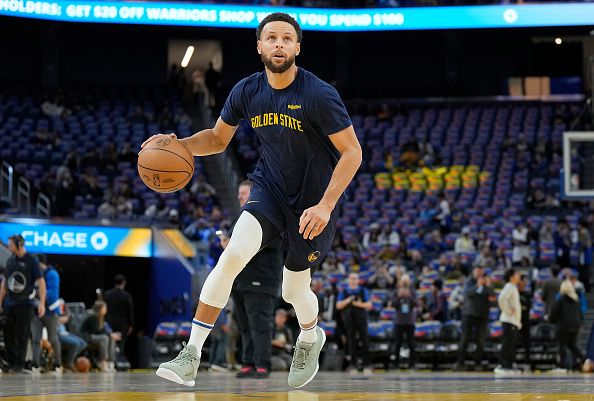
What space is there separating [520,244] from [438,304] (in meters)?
5.12

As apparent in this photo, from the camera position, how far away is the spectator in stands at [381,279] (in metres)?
21.1

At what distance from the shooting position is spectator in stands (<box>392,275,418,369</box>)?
18.0m

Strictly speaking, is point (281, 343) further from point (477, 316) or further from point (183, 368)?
point (183, 368)

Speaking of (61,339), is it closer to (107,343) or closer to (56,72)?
(107,343)

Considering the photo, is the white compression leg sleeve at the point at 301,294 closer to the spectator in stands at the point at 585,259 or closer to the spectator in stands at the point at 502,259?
the spectator in stands at the point at 502,259

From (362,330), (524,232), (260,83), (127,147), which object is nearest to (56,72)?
(127,147)

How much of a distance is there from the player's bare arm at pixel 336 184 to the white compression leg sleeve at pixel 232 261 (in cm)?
30

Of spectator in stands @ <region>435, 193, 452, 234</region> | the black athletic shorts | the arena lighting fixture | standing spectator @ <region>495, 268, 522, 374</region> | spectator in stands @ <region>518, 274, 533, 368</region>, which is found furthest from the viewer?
the arena lighting fixture

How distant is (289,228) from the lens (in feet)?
20.3

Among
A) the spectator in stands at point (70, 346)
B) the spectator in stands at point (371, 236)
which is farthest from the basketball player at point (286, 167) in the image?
the spectator in stands at point (371, 236)

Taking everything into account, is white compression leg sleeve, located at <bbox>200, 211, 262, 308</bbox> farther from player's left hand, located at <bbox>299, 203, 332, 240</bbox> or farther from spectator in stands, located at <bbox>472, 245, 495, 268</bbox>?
spectator in stands, located at <bbox>472, 245, 495, 268</bbox>

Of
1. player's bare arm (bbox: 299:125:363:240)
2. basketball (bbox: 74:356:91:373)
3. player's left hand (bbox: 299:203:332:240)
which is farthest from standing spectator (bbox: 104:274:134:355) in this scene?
player's left hand (bbox: 299:203:332:240)

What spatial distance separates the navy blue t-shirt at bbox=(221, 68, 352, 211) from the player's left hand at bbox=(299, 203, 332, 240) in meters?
0.35

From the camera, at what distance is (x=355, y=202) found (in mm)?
27375
